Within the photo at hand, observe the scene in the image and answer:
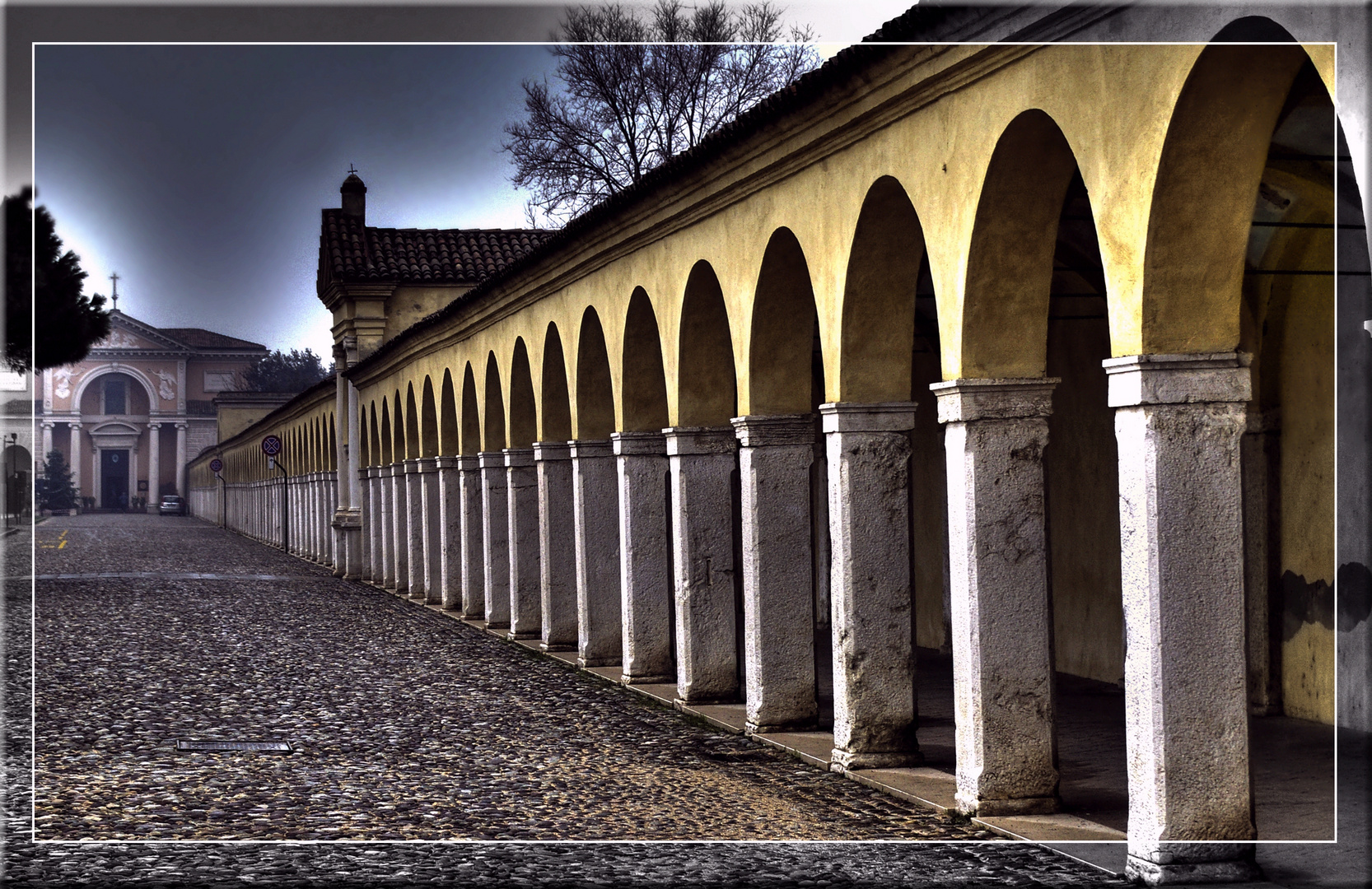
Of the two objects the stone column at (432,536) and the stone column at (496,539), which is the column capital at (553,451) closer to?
the stone column at (496,539)

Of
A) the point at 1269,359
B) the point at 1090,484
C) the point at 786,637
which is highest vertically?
the point at 1269,359

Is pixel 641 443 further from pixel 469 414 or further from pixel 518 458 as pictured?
pixel 469 414

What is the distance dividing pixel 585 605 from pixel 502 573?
527 cm

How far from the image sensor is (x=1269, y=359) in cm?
1240

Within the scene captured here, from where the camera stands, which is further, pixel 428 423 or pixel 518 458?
pixel 428 423

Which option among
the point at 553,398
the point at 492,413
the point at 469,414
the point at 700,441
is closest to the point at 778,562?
the point at 700,441

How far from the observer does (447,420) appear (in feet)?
83.7

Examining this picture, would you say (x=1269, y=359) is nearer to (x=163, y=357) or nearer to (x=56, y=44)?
(x=56, y=44)

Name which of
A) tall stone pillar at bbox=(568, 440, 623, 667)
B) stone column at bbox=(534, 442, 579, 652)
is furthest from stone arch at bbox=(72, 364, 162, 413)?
tall stone pillar at bbox=(568, 440, 623, 667)

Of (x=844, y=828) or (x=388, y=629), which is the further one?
Answer: (x=388, y=629)

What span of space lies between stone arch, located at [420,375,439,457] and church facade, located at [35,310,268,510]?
10.4 ft

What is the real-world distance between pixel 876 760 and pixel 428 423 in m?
17.9

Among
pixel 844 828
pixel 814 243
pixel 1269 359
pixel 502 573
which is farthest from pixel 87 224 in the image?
pixel 502 573

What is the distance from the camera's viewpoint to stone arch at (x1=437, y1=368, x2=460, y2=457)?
25.2 metres
